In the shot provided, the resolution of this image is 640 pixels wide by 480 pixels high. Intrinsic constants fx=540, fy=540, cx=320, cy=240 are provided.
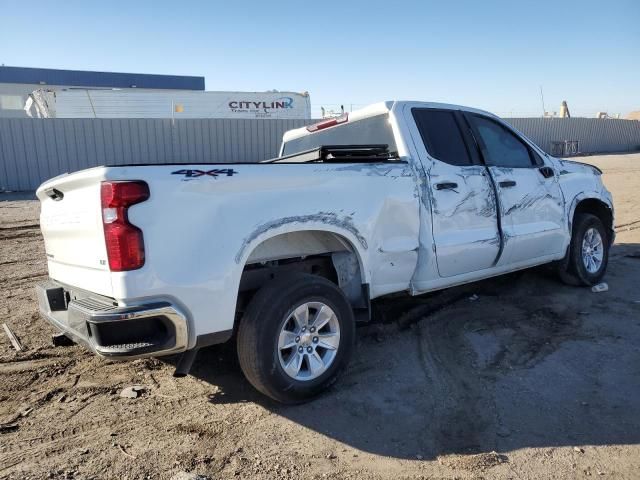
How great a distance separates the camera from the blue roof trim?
132ft

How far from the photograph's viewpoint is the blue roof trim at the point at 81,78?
40375 mm

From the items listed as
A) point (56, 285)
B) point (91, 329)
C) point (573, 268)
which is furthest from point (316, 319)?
point (573, 268)

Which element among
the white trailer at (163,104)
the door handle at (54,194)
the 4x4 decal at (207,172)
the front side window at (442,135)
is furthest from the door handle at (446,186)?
the white trailer at (163,104)

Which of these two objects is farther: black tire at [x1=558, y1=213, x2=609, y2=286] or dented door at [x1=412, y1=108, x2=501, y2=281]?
black tire at [x1=558, y1=213, x2=609, y2=286]

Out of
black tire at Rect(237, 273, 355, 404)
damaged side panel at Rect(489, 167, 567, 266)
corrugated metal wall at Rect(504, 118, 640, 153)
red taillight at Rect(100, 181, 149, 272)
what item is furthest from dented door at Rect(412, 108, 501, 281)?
A: corrugated metal wall at Rect(504, 118, 640, 153)

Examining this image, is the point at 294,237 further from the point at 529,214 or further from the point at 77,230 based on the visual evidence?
the point at 529,214

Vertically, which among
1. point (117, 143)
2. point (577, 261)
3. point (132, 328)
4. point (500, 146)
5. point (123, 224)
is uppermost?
point (117, 143)

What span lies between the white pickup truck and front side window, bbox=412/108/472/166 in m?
0.02

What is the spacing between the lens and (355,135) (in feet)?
16.0

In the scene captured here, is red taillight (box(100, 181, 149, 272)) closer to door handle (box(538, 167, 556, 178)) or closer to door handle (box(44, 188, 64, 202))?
door handle (box(44, 188, 64, 202))

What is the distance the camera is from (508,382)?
373cm

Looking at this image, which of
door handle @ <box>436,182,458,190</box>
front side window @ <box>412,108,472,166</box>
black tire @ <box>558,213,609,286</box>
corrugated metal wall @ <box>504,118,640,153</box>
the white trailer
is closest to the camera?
door handle @ <box>436,182,458,190</box>

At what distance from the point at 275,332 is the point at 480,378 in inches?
61.5

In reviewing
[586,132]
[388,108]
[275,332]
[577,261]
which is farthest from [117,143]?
[586,132]
